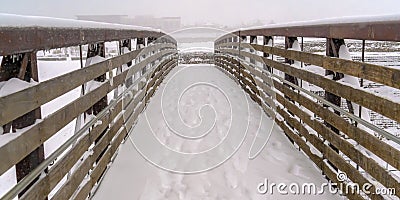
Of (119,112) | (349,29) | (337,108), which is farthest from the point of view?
(119,112)

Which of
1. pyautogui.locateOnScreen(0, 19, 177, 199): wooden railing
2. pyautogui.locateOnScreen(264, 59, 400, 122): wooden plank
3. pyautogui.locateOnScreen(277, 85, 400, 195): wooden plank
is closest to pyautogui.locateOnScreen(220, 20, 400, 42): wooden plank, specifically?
pyautogui.locateOnScreen(264, 59, 400, 122): wooden plank

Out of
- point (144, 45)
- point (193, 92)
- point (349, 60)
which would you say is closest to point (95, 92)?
point (349, 60)

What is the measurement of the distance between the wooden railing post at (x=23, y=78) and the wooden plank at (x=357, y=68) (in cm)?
159

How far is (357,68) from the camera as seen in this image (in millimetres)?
2346

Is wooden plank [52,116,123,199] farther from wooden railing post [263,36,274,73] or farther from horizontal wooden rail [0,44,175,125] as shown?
wooden railing post [263,36,274,73]

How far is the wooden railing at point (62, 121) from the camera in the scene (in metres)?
1.53

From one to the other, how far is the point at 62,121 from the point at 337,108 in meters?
1.67

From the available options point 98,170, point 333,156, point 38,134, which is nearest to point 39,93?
point 38,134

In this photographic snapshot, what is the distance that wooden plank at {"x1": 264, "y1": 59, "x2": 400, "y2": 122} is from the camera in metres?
1.94

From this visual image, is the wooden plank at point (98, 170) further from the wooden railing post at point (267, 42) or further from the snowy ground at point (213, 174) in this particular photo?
the wooden railing post at point (267, 42)

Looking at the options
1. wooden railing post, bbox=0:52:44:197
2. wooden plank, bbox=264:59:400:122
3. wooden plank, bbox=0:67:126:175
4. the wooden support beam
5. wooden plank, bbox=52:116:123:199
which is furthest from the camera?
the wooden support beam

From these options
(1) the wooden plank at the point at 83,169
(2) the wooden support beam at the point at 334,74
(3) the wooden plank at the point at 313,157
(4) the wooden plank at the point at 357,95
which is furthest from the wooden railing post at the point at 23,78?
(2) the wooden support beam at the point at 334,74

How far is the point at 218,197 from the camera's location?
109 inches

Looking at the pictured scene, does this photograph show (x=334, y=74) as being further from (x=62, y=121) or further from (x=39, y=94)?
(x=39, y=94)
